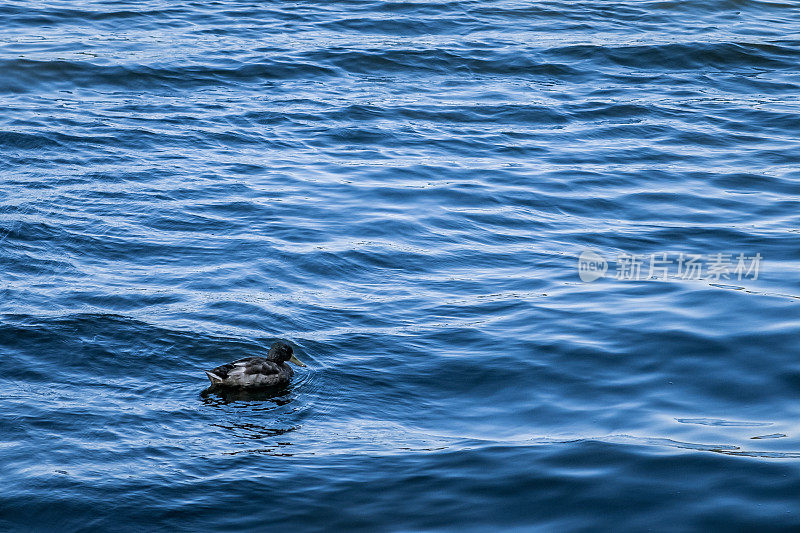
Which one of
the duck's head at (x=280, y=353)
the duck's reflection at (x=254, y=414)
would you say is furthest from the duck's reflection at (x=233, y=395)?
the duck's head at (x=280, y=353)

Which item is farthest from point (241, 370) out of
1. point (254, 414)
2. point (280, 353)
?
point (280, 353)

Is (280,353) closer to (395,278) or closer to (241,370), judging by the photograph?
(241,370)

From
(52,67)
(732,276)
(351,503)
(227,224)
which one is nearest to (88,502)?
(351,503)

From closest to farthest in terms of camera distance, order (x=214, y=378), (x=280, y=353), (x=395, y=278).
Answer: (x=214, y=378)
(x=280, y=353)
(x=395, y=278)

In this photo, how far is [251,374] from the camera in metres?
8.79

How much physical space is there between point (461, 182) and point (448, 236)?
6.53 feet

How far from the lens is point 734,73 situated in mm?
19469

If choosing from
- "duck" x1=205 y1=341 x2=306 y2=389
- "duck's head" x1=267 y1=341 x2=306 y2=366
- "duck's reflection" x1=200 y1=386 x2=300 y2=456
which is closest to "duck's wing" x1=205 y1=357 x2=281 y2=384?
"duck" x1=205 y1=341 x2=306 y2=389

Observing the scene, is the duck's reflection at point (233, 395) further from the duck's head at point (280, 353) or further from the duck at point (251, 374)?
the duck's head at point (280, 353)

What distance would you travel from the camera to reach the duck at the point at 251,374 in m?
8.76

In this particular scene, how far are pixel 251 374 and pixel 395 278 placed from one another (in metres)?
3.03

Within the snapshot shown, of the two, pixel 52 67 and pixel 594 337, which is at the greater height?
pixel 52 67

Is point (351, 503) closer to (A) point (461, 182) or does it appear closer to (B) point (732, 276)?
(B) point (732, 276)

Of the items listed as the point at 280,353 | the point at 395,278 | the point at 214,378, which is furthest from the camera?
the point at 395,278
